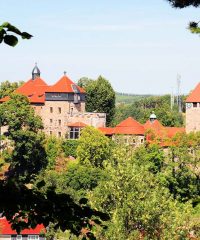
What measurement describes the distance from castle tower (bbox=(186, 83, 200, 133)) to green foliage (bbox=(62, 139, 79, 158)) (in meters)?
12.7

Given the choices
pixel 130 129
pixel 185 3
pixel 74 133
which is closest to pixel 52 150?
pixel 74 133

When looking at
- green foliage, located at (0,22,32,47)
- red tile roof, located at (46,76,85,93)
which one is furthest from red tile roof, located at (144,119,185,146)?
green foliage, located at (0,22,32,47)

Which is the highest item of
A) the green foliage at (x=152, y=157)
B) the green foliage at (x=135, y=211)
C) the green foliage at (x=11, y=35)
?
the green foliage at (x=11, y=35)

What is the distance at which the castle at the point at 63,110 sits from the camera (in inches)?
2985

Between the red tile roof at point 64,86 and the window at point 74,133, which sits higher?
the red tile roof at point 64,86

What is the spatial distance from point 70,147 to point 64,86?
10.6 meters

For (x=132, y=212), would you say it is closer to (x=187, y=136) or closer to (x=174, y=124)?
(x=187, y=136)

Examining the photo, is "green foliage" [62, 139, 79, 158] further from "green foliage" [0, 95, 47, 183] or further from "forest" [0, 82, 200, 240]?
"green foliage" [0, 95, 47, 183]

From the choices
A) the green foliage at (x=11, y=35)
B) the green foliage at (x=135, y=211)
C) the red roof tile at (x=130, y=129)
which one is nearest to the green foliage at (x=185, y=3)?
the green foliage at (x=11, y=35)

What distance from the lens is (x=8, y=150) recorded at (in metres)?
74.4

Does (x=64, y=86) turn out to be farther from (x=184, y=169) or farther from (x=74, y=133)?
(x=184, y=169)

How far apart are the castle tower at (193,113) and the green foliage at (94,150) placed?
9.58 metres

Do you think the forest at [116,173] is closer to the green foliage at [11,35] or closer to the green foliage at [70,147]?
the green foliage at [70,147]

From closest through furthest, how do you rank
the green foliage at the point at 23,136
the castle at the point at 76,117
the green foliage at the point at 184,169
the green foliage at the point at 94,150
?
1. the green foliage at the point at 184,169
2. the green foliage at the point at 94,150
3. the green foliage at the point at 23,136
4. the castle at the point at 76,117
